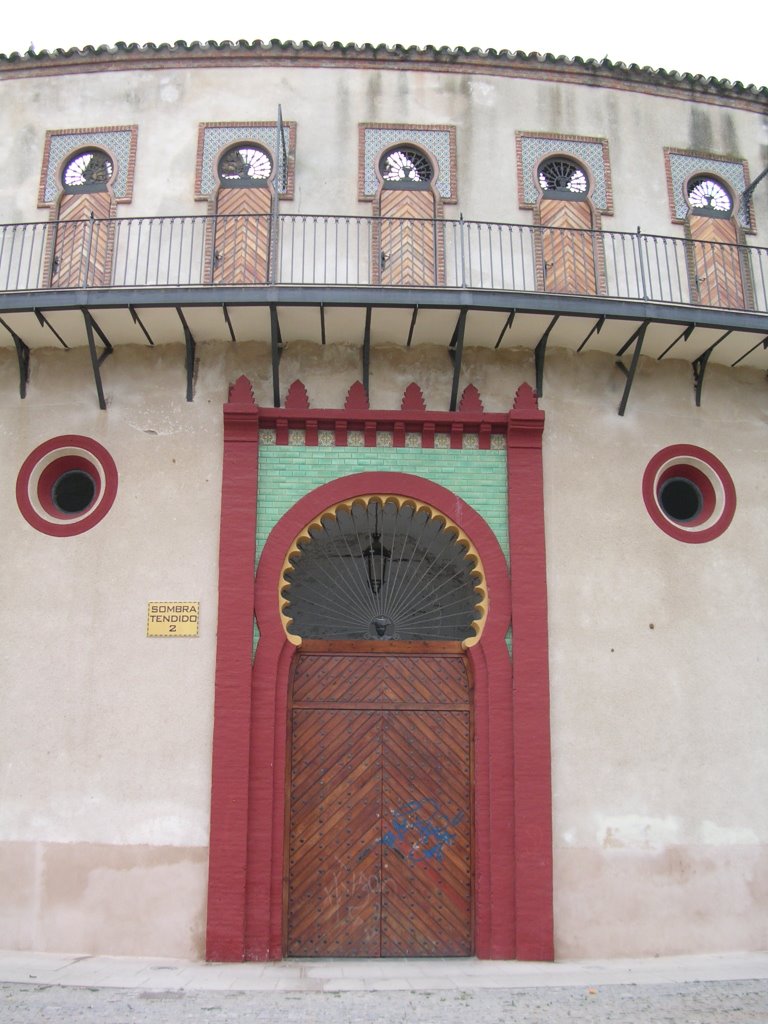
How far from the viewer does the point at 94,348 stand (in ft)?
34.2

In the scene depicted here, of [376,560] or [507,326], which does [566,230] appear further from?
[376,560]

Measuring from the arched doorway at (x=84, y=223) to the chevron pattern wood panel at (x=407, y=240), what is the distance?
9.73 ft

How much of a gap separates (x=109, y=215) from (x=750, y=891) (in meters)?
9.60

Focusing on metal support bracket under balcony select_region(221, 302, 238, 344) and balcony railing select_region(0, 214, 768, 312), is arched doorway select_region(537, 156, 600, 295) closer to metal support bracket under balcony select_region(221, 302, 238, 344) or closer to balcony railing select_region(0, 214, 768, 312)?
balcony railing select_region(0, 214, 768, 312)

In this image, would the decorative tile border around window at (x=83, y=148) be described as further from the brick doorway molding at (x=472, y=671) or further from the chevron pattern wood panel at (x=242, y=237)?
the brick doorway molding at (x=472, y=671)

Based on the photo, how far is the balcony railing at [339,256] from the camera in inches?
437

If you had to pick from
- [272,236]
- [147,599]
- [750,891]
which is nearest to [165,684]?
[147,599]

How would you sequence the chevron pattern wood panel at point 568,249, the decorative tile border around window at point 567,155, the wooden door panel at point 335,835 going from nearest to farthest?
the wooden door panel at point 335,835 → the chevron pattern wood panel at point 568,249 → the decorative tile border around window at point 567,155

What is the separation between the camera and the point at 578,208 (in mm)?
11641

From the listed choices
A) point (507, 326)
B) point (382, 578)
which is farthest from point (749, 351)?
point (382, 578)

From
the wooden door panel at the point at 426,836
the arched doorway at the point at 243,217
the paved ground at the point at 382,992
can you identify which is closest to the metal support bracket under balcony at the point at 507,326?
the arched doorway at the point at 243,217

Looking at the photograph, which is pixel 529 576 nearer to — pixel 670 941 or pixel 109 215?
pixel 670 941

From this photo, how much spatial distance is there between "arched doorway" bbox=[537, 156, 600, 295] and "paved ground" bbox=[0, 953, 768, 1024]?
6.79 meters

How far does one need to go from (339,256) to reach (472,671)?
4.64 meters
